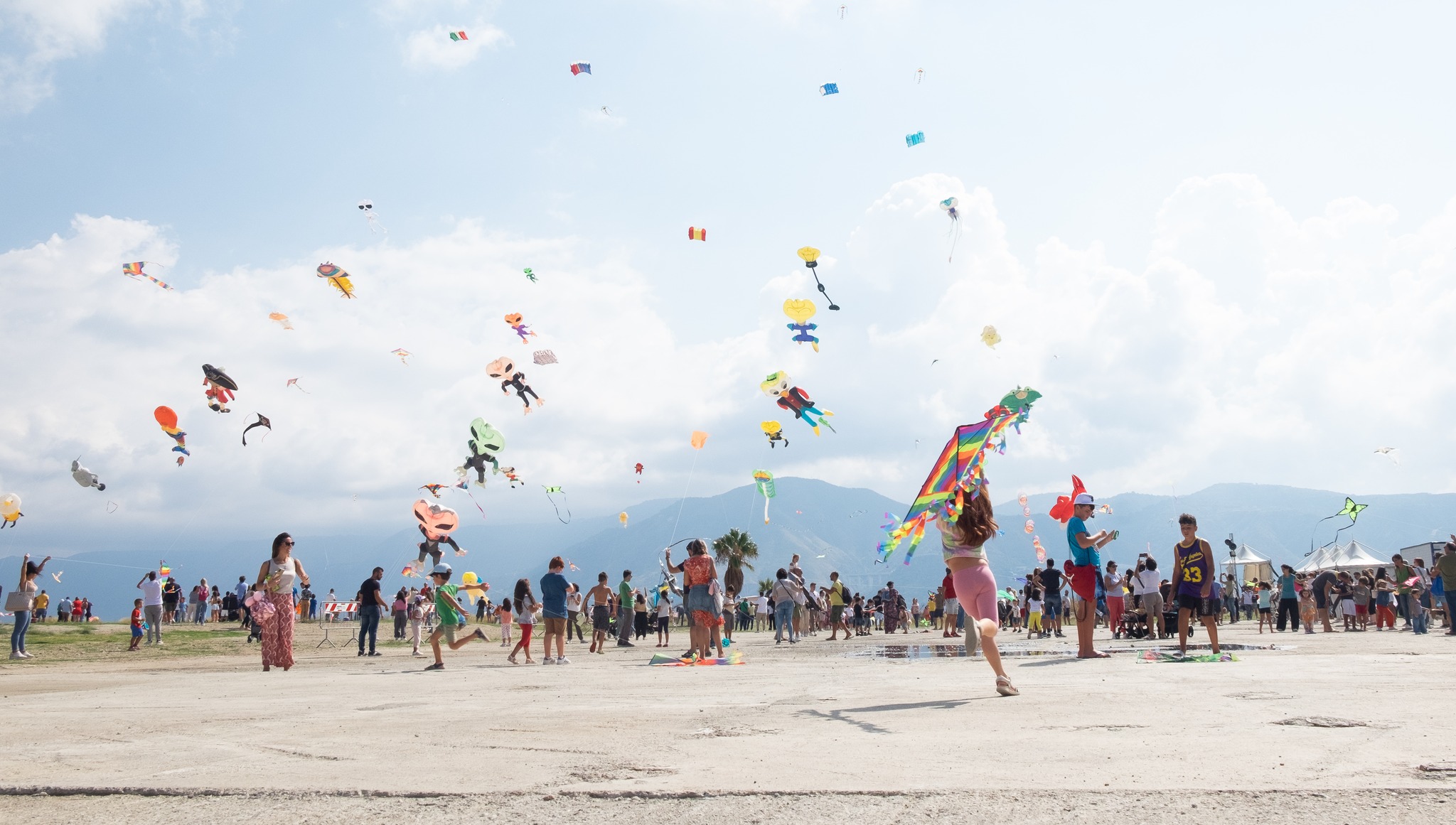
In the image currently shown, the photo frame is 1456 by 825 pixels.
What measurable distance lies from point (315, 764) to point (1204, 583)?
9.61m

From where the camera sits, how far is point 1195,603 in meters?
11.1

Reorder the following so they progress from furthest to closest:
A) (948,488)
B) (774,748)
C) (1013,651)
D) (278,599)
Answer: (1013,651)
(278,599)
(948,488)
(774,748)

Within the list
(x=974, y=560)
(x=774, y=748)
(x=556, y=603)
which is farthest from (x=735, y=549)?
(x=774, y=748)

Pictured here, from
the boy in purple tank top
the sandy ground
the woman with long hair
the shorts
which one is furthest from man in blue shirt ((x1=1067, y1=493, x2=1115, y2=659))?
the woman with long hair

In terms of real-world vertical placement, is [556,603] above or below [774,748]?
above

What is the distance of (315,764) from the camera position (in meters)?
4.81

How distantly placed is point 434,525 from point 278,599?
1106 cm

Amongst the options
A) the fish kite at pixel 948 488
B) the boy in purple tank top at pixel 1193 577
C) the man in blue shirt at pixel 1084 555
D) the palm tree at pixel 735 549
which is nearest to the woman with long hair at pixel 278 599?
the fish kite at pixel 948 488

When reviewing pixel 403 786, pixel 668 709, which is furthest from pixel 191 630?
pixel 403 786

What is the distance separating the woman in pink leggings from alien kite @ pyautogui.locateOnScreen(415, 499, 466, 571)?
17748 millimetres

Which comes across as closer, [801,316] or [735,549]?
[801,316]

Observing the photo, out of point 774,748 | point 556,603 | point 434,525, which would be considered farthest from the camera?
point 434,525

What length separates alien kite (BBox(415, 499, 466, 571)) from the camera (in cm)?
2341

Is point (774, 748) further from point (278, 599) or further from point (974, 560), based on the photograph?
point (278, 599)
